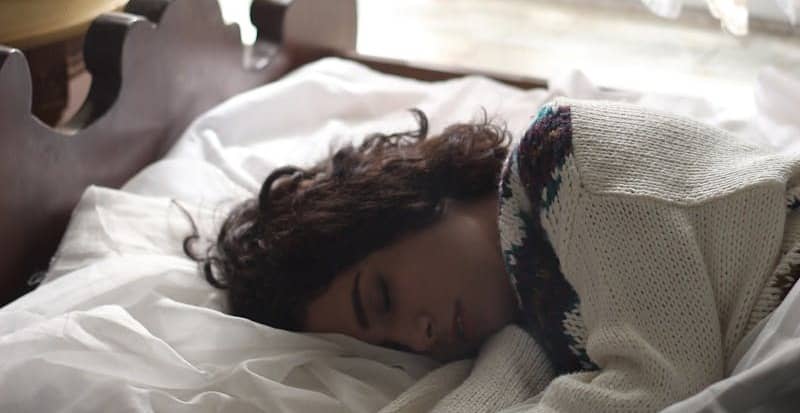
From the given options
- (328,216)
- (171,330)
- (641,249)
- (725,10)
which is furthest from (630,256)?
(725,10)

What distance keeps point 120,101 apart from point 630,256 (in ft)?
1.95

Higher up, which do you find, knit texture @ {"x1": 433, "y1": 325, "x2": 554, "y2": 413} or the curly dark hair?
the curly dark hair

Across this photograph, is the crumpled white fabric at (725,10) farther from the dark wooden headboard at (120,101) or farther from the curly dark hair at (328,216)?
the curly dark hair at (328,216)

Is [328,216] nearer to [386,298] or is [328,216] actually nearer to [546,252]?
[386,298]

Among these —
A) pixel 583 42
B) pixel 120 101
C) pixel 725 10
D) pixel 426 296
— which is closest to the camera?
pixel 426 296

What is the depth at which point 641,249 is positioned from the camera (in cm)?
77

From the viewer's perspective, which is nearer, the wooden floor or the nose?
the nose

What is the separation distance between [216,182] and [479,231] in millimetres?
367

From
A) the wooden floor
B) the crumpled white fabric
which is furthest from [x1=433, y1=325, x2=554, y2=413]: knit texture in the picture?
the wooden floor

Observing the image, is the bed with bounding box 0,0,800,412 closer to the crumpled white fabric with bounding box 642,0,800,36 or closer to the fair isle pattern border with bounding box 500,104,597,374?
the fair isle pattern border with bounding box 500,104,597,374

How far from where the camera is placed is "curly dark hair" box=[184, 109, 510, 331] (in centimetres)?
91

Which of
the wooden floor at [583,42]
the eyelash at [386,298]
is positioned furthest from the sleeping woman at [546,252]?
the wooden floor at [583,42]

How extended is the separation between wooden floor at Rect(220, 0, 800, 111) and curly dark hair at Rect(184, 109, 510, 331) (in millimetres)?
1020

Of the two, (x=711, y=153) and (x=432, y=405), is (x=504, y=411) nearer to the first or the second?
(x=432, y=405)
